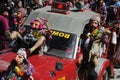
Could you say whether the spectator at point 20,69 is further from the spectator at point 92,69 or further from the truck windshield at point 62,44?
the spectator at point 92,69

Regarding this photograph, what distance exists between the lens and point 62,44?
8641 millimetres

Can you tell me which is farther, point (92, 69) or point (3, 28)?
point (3, 28)

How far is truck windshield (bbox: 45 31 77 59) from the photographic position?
335 inches

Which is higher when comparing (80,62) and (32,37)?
(32,37)

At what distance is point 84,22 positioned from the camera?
9.05 m

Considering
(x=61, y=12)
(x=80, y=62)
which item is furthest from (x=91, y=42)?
(x=61, y=12)

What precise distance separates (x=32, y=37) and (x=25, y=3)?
32.1 ft

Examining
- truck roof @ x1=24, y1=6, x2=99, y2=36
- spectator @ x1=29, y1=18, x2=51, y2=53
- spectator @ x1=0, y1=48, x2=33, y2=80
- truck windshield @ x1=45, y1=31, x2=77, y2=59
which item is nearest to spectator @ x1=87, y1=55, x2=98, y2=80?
truck windshield @ x1=45, y1=31, x2=77, y2=59

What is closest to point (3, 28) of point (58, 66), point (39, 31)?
point (39, 31)

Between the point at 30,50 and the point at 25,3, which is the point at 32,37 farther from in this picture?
the point at 25,3

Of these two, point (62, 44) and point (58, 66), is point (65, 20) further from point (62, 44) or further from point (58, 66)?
point (58, 66)

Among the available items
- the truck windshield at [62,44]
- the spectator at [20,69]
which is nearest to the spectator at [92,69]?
the truck windshield at [62,44]

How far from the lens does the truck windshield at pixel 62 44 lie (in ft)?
27.9

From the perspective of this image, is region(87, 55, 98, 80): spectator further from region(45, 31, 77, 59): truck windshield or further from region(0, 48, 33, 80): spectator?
region(0, 48, 33, 80): spectator
